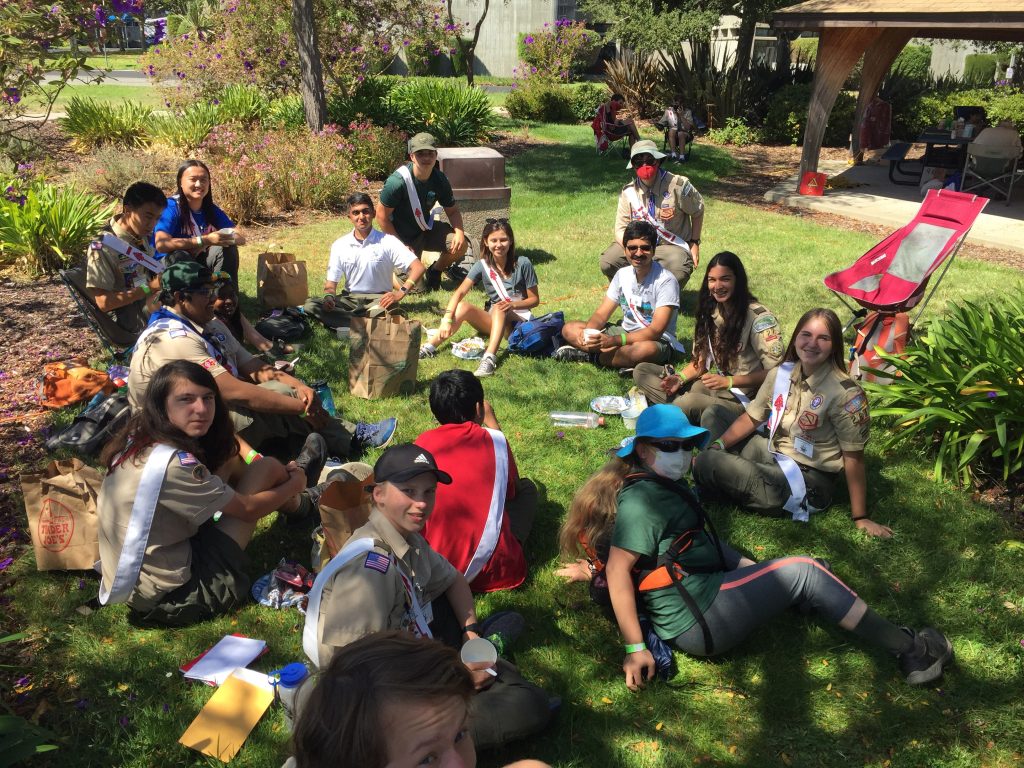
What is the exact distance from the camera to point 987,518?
15.5ft

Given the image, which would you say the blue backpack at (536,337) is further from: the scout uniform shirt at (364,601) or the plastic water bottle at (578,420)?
the scout uniform shirt at (364,601)

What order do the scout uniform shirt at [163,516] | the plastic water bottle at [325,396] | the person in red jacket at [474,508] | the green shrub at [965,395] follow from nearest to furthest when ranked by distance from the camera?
the scout uniform shirt at [163,516], the person in red jacket at [474,508], the green shrub at [965,395], the plastic water bottle at [325,396]

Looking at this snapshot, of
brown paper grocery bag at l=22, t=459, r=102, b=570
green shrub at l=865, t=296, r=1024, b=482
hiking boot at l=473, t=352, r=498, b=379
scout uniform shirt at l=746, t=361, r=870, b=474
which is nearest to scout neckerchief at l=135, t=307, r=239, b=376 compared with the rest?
brown paper grocery bag at l=22, t=459, r=102, b=570

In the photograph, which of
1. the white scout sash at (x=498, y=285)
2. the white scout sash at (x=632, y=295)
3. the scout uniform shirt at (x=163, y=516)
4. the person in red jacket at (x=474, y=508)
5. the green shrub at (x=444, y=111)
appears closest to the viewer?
the scout uniform shirt at (x=163, y=516)

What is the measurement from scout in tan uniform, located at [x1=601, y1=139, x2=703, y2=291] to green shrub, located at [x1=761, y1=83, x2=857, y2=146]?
1244 cm

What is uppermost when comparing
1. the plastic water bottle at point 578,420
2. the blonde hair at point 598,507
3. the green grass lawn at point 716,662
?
the blonde hair at point 598,507

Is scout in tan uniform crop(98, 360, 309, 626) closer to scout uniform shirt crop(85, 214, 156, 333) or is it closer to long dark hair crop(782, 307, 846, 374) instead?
scout uniform shirt crop(85, 214, 156, 333)

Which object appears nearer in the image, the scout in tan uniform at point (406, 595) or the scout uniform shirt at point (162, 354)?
the scout in tan uniform at point (406, 595)

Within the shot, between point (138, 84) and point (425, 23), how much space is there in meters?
14.1

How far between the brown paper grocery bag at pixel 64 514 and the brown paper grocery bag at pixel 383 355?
2.39 m

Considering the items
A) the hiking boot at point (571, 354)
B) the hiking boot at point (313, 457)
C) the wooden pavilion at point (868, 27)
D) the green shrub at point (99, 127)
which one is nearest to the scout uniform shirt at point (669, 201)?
the hiking boot at point (571, 354)

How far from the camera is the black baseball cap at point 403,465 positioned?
293 cm

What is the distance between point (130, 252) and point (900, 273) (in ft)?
20.1

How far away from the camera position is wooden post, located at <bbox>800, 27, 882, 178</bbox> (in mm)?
12773
